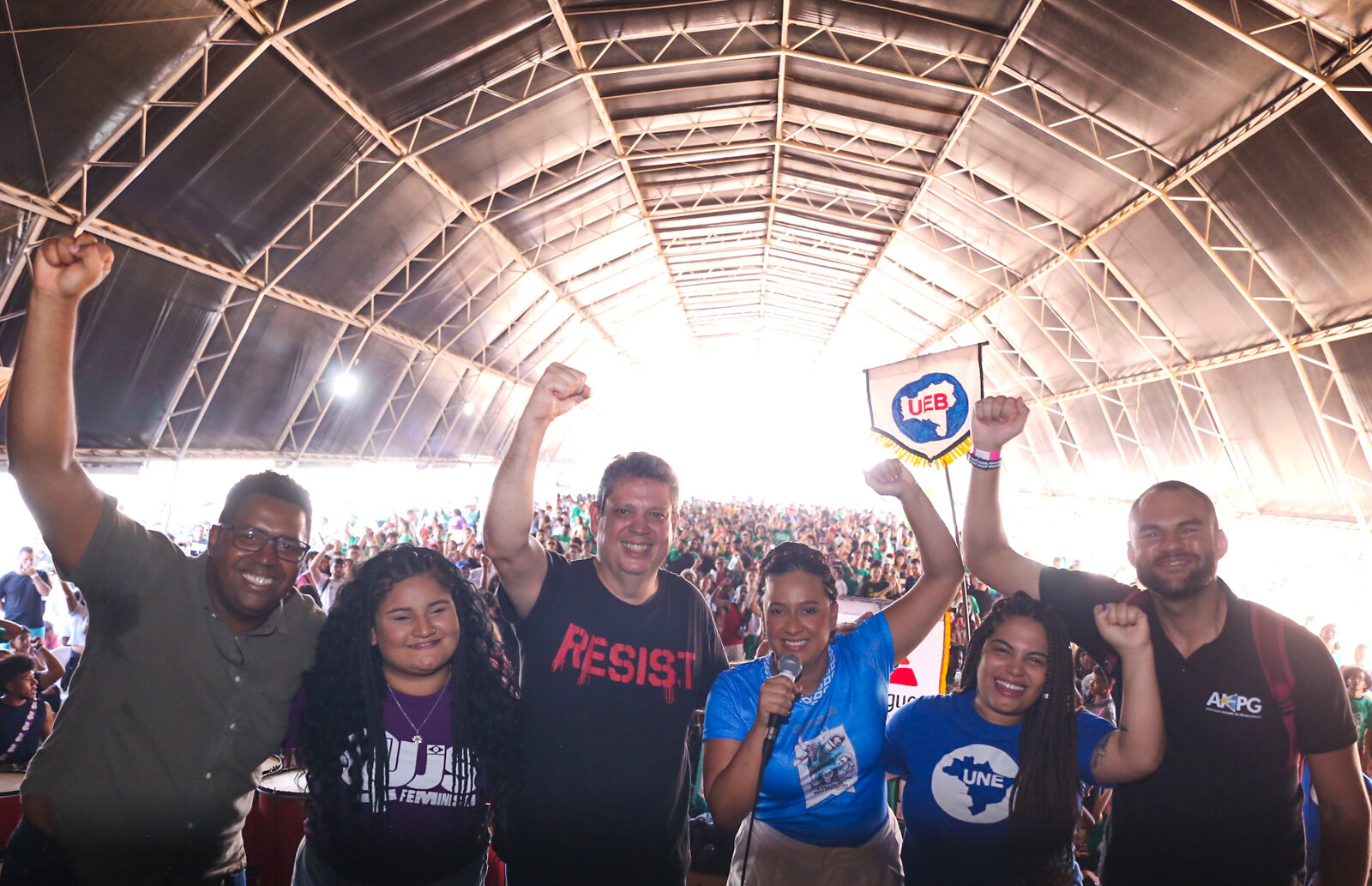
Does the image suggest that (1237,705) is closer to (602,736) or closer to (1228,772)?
(1228,772)

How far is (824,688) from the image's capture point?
86.0 inches

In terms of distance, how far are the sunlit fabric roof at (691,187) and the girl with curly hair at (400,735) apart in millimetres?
6972

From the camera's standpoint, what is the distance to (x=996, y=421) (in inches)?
98.3

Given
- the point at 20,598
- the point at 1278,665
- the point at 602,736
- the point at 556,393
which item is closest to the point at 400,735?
the point at 602,736

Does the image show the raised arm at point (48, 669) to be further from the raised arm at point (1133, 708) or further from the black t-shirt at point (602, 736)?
the raised arm at point (1133, 708)

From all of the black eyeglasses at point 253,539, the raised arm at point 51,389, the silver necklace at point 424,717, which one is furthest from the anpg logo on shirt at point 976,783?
the raised arm at point 51,389

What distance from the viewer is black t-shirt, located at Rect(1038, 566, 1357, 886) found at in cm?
197

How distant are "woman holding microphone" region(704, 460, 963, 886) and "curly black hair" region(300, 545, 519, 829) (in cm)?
65

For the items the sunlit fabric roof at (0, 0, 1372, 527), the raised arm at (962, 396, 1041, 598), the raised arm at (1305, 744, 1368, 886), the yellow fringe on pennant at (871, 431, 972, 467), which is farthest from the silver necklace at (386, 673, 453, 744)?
the sunlit fabric roof at (0, 0, 1372, 527)

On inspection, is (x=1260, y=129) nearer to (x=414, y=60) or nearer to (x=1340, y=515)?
(x=1340, y=515)

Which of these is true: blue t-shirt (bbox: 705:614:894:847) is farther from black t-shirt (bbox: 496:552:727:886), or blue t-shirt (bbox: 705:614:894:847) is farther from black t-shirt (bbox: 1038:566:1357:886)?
black t-shirt (bbox: 1038:566:1357:886)

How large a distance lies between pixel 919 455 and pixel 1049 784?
2861 millimetres

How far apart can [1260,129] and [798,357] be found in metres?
23.5

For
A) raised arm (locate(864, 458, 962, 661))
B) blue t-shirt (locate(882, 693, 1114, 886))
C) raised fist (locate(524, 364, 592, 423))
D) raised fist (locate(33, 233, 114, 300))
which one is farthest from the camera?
raised arm (locate(864, 458, 962, 661))
